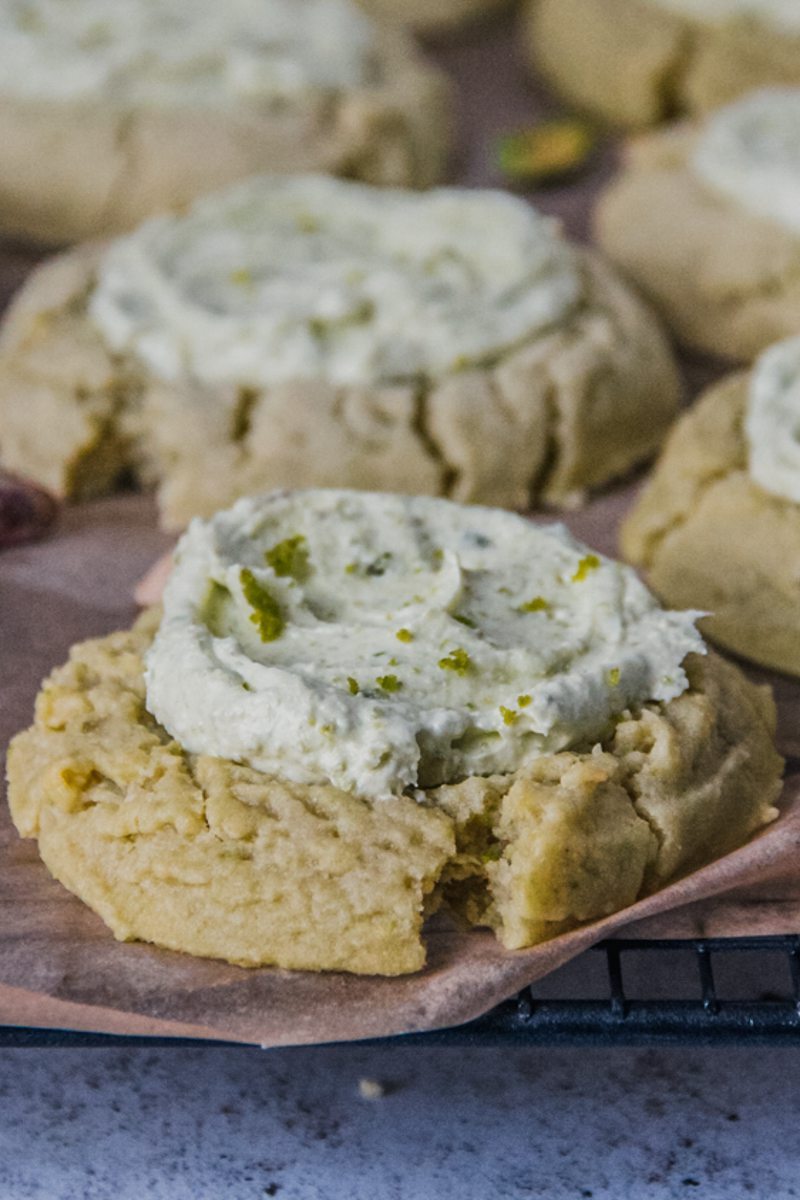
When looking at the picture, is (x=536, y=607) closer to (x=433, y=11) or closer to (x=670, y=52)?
(x=670, y=52)

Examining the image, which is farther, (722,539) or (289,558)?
(722,539)

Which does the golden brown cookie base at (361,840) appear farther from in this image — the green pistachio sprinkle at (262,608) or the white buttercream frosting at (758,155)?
the white buttercream frosting at (758,155)

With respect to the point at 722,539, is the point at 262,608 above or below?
above

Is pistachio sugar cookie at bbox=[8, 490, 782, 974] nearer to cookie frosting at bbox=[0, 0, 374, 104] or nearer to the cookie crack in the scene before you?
the cookie crack

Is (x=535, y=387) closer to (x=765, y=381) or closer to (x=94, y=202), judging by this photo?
(x=765, y=381)

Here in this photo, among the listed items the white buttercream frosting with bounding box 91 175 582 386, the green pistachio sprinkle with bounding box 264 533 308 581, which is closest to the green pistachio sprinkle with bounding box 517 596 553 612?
the green pistachio sprinkle with bounding box 264 533 308 581

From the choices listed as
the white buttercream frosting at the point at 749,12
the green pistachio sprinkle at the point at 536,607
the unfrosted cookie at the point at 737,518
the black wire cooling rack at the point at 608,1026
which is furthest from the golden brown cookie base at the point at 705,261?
the black wire cooling rack at the point at 608,1026

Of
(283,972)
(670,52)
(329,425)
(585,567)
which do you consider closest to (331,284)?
(329,425)
